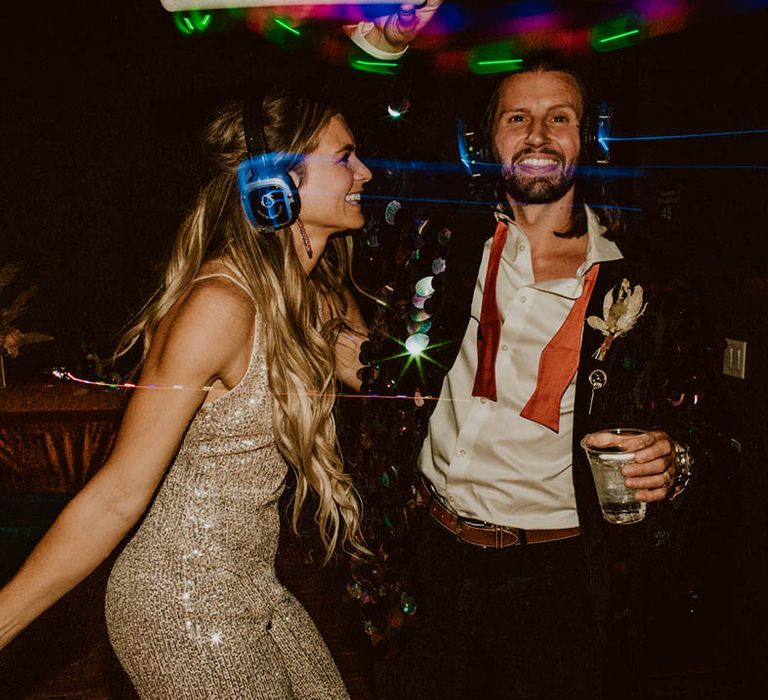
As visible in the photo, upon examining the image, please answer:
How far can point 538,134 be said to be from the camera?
1908 mm

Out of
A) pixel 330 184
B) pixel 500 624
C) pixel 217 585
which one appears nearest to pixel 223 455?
pixel 217 585

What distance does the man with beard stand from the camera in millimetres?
1628

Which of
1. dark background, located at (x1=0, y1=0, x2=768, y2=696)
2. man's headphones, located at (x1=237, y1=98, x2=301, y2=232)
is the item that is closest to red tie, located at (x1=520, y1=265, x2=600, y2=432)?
dark background, located at (x1=0, y1=0, x2=768, y2=696)

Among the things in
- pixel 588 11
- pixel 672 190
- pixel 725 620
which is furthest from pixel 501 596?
pixel 588 11

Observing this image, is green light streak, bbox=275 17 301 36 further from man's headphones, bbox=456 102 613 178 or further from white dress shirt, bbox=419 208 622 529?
white dress shirt, bbox=419 208 622 529

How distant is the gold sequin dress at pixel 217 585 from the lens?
1.24 m

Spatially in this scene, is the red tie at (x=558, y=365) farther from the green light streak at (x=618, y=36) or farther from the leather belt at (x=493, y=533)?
the green light streak at (x=618, y=36)

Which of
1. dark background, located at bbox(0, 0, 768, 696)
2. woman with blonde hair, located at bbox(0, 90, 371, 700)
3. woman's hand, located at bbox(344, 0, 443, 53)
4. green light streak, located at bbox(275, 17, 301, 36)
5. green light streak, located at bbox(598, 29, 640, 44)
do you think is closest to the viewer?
woman with blonde hair, located at bbox(0, 90, 371, 700)

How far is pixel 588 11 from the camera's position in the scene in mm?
3209

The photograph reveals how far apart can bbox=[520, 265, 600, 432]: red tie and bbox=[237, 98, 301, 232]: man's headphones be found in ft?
2.40

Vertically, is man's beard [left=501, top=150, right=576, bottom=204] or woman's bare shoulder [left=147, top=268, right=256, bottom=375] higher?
man's beard [left=501, top=150, right=576, bottom=204]

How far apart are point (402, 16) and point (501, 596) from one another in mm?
1629

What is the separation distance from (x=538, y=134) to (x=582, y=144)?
0.13 meters

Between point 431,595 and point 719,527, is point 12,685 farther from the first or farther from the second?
Result: point 719,527
